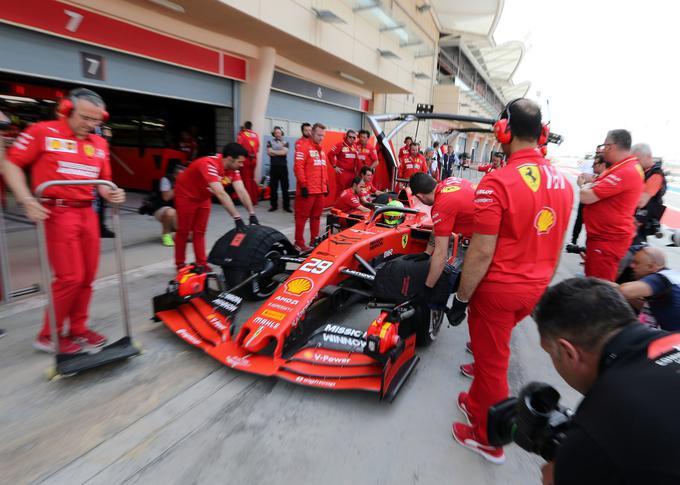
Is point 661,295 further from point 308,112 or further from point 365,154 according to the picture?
point 308,112

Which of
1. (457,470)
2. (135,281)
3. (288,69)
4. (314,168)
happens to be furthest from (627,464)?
(288,69)

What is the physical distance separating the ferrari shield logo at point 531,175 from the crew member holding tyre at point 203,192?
259 cm

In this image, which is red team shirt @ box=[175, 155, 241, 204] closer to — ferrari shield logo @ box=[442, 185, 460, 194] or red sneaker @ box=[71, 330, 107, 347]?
red sneaker @ box=[71, 330, 107, 347]

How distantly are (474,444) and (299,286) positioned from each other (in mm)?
1562

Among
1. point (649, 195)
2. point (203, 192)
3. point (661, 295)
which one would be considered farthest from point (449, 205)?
point (649, 195)

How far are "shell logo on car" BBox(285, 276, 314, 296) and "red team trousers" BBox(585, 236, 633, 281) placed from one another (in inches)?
98.9

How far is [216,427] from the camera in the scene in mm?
2205

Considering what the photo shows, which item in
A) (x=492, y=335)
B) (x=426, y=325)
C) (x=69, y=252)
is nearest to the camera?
→ (x=492, y=335)

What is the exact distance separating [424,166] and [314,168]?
4192 mm

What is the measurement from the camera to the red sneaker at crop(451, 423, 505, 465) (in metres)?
2.08

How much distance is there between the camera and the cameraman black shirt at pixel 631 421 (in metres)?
0.67

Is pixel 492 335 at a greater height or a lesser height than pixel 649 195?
lesser

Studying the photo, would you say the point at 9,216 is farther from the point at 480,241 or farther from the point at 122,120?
the point at 480,241

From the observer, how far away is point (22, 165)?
2555mm
